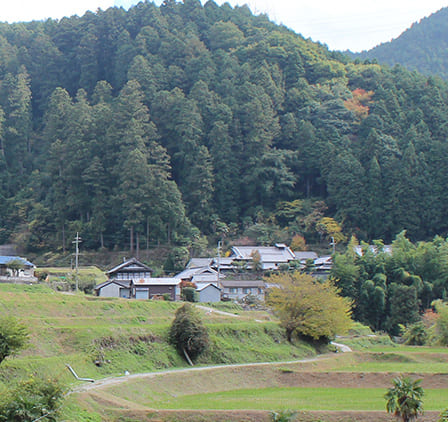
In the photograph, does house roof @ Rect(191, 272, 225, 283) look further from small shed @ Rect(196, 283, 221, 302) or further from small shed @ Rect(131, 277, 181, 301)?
small shed @ Rect(131, 277, 181, 301)

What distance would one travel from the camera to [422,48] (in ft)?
516

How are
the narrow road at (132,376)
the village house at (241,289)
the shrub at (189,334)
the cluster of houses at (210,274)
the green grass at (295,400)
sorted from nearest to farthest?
the green grass at (295,400) < the narrow road at (132,376) < the shrub at (189,334) < the cluster of houses at (210,274) < the village house at (241,289)

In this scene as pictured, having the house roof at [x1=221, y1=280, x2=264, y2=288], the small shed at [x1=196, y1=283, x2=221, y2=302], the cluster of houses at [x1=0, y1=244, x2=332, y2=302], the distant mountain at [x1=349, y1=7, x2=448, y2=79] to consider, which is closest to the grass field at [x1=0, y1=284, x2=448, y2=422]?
the cluster of houses at [x1=0, y1=244, x2=332, y2=302]

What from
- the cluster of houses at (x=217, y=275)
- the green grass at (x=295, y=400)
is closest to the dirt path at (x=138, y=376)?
the green grass at (x=295, y=400)

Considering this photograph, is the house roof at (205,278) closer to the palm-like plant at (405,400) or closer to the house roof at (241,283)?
the house roof at (241,283)

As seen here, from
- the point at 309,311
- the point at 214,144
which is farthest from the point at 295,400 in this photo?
the point at 214,144

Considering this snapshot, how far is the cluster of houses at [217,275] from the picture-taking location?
47.8 meters

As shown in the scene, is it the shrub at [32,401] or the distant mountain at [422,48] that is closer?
the shrub at [32,401]

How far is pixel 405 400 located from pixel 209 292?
3096 cm

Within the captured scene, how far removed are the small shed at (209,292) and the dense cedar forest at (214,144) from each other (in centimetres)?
1292

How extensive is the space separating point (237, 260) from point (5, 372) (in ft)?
128

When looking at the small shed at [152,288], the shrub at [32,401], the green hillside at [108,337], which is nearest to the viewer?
the shrub at [32,401]

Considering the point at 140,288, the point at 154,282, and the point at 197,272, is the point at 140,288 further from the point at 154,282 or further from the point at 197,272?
the point at 197,272

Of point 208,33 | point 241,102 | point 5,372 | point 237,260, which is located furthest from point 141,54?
point 5,372
